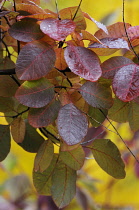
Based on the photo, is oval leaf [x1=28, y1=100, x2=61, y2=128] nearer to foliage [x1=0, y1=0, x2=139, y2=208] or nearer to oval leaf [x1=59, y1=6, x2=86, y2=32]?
foliage [x1=0, y1=0, x2=139, y2=208]

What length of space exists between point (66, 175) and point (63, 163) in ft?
0.06

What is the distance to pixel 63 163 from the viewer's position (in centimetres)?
50

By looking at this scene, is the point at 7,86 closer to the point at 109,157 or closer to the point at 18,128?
the point at 18,128

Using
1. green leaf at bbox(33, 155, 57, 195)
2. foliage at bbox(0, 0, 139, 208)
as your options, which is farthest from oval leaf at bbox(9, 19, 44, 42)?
green leaf at bbox(33, 155, 57, 195)

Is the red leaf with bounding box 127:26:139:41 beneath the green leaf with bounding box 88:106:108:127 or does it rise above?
above

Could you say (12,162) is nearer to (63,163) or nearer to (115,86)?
(63,163)

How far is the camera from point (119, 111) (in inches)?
18.2

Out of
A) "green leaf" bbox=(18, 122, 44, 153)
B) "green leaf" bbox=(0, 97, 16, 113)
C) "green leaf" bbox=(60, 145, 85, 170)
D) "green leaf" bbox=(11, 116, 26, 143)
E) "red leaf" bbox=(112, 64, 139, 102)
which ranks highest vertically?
"red leaf" bbox=(112, 64, 139, 102)

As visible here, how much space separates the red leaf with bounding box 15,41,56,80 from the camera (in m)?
0.38

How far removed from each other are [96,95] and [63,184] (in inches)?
6.1

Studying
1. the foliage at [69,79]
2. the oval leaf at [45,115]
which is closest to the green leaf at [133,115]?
the foliage at [69,79]

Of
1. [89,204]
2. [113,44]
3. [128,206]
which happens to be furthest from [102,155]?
[128,206]

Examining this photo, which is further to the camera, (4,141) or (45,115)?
(4,141)

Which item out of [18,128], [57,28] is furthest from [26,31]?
[18,128]
